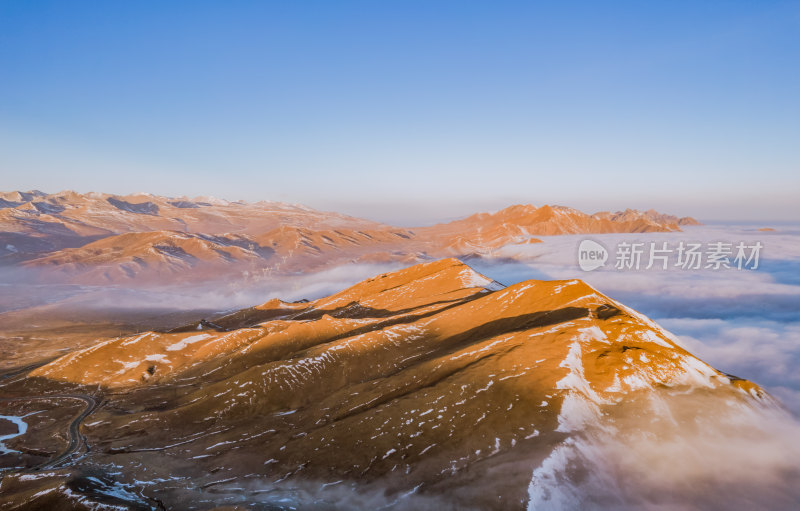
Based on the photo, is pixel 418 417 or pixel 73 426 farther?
pixel 73 426

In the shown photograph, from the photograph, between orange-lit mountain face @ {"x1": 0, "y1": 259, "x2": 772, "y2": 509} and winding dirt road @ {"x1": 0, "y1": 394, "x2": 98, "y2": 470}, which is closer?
orange-lit mountain face @ {"x1": 0, "y1": 259, "x2": 772, "y2": 509}

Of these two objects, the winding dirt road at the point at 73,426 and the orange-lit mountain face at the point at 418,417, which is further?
the winding dirt road at the point at 73,426

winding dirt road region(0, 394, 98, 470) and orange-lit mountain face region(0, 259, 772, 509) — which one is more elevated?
orange-lit mountain face region(0, 259, 772, 509)

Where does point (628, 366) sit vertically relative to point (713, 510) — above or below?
above

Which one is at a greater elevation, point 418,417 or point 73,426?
point 418,417

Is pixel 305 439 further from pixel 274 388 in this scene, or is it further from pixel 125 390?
pixel 125 390

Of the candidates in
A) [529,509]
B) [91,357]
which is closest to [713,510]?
[529,509]

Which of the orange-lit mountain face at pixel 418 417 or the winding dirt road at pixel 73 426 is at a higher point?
the orange-lit mountain face at pixel 418 417

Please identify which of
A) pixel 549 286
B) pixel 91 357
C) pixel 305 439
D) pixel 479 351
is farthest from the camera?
pixel 91 357
